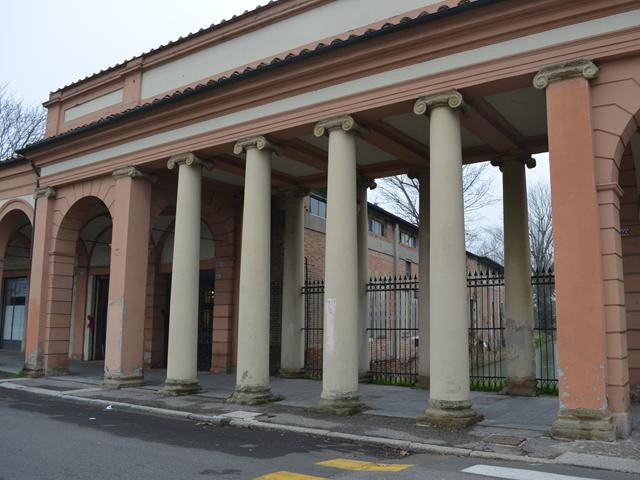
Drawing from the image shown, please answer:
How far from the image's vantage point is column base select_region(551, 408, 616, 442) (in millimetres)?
7238

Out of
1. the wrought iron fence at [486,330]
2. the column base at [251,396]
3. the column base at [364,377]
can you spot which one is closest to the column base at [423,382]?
the wrought iron fence at [486,330]

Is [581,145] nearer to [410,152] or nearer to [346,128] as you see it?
[346,128]

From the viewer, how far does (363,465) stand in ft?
21.4

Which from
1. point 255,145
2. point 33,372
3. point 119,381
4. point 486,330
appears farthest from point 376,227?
point 33,372

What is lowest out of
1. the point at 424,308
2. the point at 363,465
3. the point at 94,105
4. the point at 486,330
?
the point at 363,465

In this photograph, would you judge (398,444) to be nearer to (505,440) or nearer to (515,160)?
(505,440)

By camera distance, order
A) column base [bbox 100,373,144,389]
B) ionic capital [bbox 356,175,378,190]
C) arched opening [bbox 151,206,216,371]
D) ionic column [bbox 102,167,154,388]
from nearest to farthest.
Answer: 1. column base [bbox 100,373,144,389]
2. ionic column [bbox 102,167,154,388]
3. ionic capital [bbox 356,175,378,190]
4. arched opening [bbox 151,206,216,371]

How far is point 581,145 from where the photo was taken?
26.4 feet

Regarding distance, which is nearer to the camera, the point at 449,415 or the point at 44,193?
the point at 449,415

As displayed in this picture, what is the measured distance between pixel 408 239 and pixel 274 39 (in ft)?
57.3

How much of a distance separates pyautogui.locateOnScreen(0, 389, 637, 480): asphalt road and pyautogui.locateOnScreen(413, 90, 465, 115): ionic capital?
5.22m

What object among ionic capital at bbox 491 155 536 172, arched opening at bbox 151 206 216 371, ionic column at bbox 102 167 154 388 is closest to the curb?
ionic column at bbox 102 167 154 388

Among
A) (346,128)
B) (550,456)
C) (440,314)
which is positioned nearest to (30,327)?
(346,128)

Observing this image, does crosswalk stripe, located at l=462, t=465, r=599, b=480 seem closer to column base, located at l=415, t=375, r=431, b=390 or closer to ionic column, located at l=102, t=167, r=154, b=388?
column base, located at l=415, t=375, r=431, b=390
